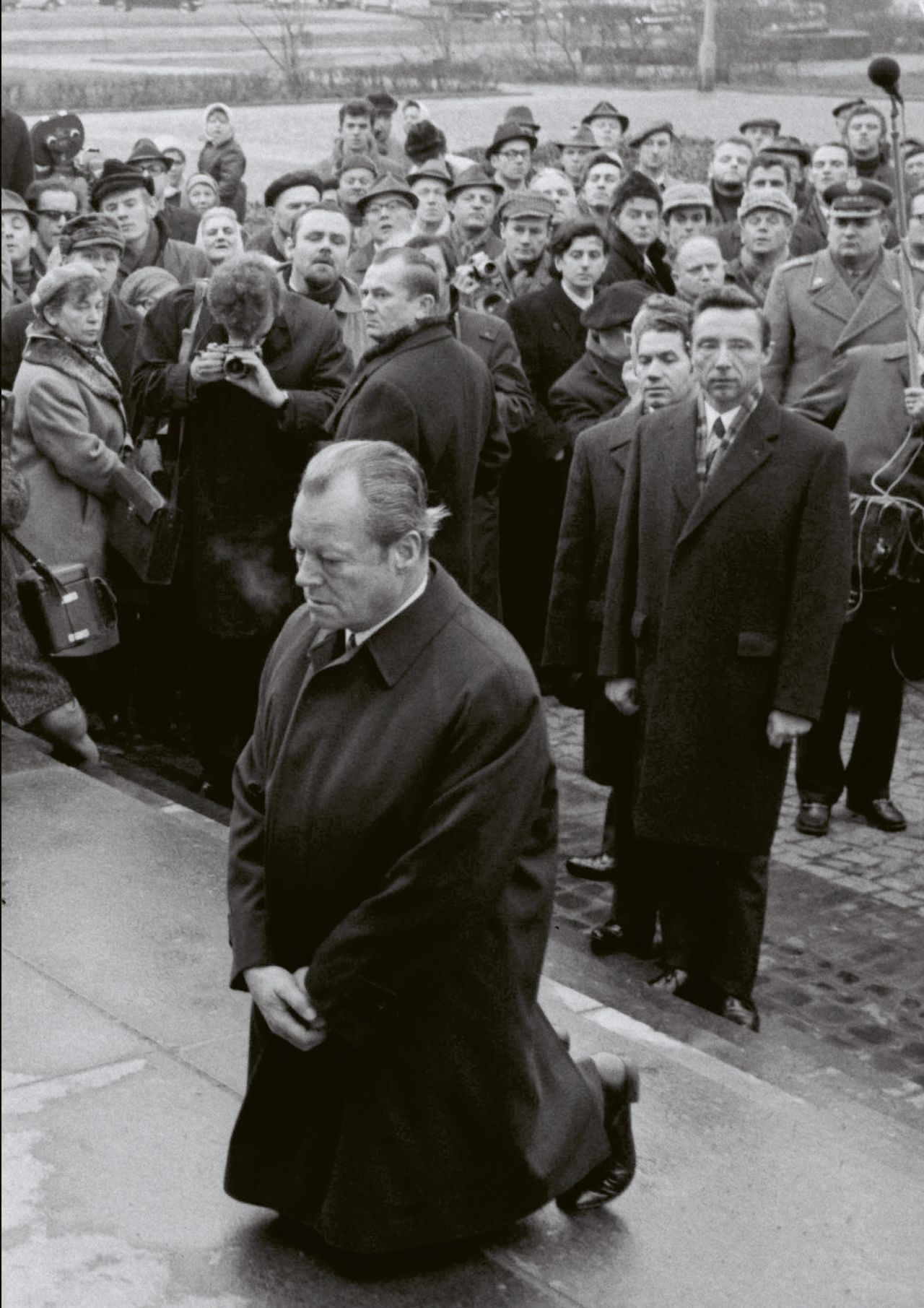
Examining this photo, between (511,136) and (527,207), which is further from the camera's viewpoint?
(511,136)

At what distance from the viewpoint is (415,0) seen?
Answer: 14.1 m

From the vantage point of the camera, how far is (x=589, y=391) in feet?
26.1

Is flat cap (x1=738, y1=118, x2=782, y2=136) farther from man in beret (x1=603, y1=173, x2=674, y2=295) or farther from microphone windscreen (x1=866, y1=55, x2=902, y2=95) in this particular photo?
microphone windscreen (x1=866, y1=55, x2=902, y2=95)

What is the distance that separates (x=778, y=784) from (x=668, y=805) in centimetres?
32

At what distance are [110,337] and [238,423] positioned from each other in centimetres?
136

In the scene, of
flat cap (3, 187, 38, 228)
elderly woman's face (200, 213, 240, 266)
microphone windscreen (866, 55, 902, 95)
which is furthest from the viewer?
elderly woman's face (200, 213, 240, 266)

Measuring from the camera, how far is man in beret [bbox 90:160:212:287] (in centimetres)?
916

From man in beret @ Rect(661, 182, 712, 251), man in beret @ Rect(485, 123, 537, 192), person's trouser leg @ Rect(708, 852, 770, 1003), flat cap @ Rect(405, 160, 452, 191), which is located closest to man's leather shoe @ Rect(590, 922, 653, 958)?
person's trouser leg @ Rect(708, 852, 770, 1003)

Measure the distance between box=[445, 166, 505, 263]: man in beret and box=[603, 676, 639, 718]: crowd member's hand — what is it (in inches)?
195

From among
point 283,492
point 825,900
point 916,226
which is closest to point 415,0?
point 916,226

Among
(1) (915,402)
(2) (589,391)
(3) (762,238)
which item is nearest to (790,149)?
(3) (762,238)

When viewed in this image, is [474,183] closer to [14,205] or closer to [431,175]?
[431,175]

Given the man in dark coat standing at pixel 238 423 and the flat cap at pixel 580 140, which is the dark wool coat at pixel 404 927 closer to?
the man in dark coat standing at pixel 238 423

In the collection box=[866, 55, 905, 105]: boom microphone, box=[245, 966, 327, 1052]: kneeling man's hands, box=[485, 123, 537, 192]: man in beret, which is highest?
box=[866, 55, 905, 105]: boom microphone
